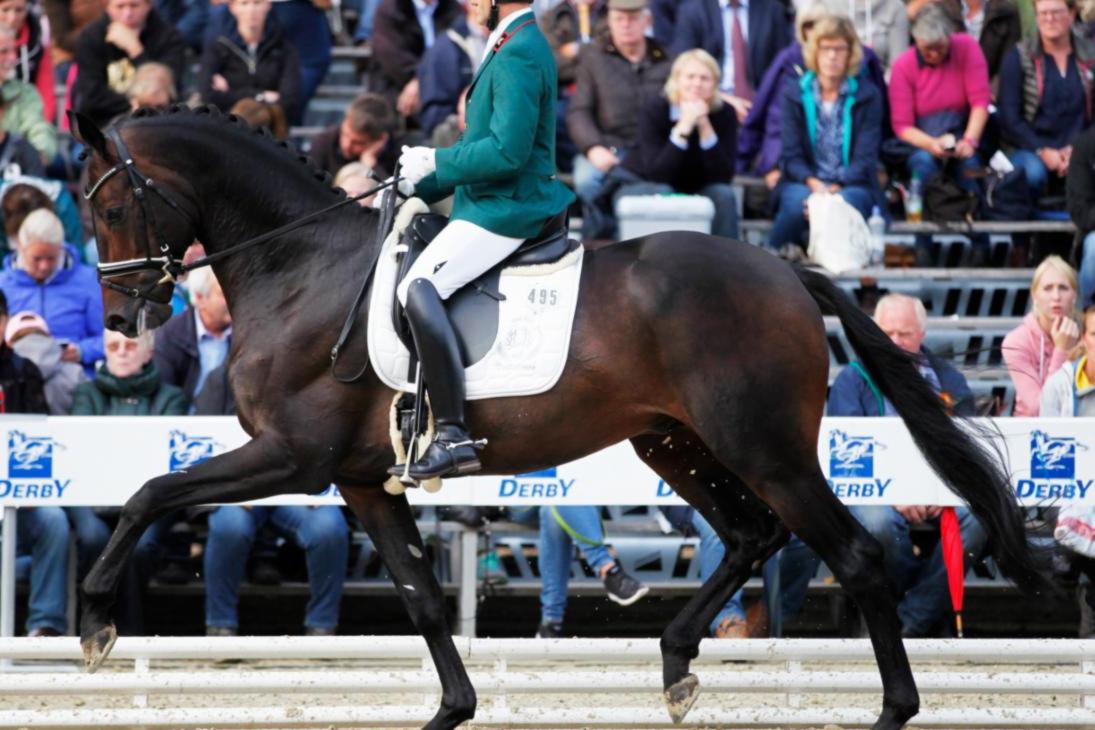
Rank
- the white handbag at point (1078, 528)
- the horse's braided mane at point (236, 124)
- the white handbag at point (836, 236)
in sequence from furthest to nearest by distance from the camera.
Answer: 1. the white handbag at point (836, 236)
2. the white handbag at point (1078, 528)
3. the horse's braided mane at point (236, 124)

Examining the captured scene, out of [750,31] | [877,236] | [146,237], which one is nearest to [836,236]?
[877,236]

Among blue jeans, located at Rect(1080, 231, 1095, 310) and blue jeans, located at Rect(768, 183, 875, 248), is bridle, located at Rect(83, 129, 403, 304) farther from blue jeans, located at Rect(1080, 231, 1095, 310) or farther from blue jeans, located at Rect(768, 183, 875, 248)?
blue jeans, located at Rect(1080, 231, 1095, 310)

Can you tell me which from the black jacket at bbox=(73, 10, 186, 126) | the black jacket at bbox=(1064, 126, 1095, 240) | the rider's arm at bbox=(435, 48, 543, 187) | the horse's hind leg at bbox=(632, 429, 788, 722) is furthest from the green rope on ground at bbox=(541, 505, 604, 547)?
the black jacket at bbox=(73, 10, 186, 126)

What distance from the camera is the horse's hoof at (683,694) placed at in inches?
272

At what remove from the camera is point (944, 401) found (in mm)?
7078

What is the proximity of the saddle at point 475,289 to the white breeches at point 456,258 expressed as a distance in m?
0.06

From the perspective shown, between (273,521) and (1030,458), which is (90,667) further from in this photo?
(1030,458)

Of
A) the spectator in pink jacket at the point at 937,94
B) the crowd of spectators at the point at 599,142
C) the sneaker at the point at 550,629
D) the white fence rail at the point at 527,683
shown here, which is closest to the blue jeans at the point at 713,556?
the crowd of spectators at the point at 599,142

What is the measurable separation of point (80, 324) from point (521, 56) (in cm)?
445

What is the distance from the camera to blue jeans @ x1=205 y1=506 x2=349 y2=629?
865cm

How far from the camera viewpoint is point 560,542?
8.73 meters

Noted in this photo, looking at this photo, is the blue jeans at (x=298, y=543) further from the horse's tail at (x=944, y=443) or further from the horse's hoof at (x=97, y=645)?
the horse's tail at (x=944, y=443)

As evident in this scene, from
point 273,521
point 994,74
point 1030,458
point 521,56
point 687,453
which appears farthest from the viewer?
point 994,74

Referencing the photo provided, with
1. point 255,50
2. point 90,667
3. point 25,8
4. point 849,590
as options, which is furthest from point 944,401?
point 25,8
